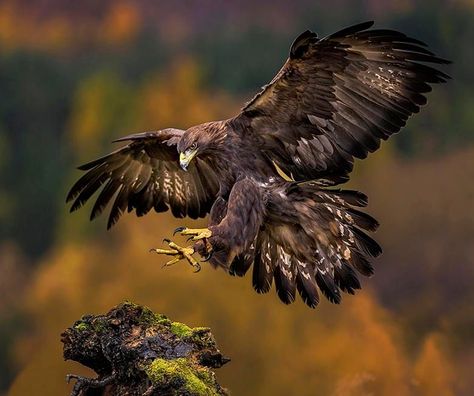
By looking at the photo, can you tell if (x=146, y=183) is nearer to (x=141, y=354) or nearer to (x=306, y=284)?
(x=306, y=284)

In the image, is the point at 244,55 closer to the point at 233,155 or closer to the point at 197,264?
the point at 233,155

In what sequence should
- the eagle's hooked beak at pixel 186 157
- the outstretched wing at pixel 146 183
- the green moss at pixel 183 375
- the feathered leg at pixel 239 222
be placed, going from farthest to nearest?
the outstretched wing at pixel 146 183 → the eagle's hooked beak at pixel 186 157 → the feathered leg at pixel 239 222 → the green moss at pixel 183 375

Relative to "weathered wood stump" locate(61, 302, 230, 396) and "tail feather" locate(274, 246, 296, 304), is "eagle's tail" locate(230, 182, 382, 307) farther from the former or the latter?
"weathered wood stump" locate(61, 302, 230, 396)

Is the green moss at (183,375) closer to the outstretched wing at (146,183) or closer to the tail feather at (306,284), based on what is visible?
the tail feather at (306,284)

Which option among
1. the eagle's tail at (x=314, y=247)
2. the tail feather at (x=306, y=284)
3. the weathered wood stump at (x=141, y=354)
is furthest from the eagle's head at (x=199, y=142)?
the weathered wood stump at (x=141, y=354)

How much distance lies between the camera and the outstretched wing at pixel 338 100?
5652mm

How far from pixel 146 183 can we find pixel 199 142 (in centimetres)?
115

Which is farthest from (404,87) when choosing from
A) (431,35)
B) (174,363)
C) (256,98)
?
(431,35)

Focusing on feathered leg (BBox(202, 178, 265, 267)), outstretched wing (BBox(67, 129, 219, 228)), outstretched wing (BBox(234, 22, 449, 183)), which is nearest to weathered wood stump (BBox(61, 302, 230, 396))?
feathered leg (BBox(202, 178, 265, 267))

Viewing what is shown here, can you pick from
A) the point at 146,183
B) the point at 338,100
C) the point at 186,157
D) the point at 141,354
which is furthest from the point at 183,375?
the point at 146,183

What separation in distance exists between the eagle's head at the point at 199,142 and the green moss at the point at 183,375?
1.52 meters

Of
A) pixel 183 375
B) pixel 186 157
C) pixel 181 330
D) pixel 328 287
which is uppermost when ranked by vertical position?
pixel 186 157

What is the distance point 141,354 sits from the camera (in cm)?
476

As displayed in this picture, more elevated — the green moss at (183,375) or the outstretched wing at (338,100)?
the outstretched wing at (338,100)
